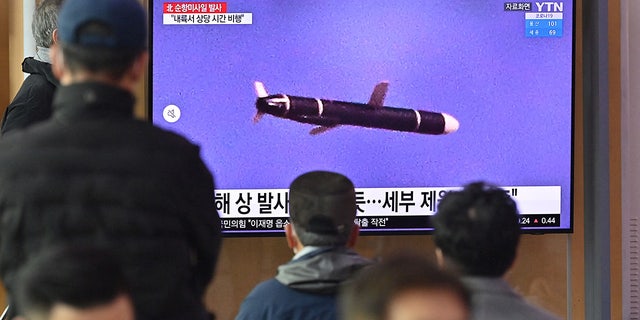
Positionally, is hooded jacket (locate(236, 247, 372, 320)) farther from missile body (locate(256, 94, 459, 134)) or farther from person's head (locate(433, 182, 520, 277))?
missile body (locate(256, 94, 459, 134))

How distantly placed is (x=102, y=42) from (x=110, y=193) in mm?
328

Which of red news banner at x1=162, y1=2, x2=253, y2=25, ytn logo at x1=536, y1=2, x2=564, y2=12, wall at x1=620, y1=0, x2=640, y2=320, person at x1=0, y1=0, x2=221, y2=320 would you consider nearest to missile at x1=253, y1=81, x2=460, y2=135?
red news banner at x1=162, y1=2, x2=253, y2=25

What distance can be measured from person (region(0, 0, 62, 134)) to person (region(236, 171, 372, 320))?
3.79 ft

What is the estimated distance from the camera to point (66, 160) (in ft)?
7.47

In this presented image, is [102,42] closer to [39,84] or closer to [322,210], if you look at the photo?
[322,210]

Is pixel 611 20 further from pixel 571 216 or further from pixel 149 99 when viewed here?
pixel 149 99

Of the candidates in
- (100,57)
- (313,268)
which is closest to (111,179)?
(100,57)

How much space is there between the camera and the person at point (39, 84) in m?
3.81

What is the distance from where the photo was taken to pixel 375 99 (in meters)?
4.61

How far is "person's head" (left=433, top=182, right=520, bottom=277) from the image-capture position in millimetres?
2457

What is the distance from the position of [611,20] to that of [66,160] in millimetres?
3302

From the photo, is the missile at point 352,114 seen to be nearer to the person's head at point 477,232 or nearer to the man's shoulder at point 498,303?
the person's head at point 477,232

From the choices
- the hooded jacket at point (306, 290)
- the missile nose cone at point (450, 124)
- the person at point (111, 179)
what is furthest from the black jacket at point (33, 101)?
the missile nose cone at point (450, 124)

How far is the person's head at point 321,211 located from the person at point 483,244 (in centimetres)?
58
